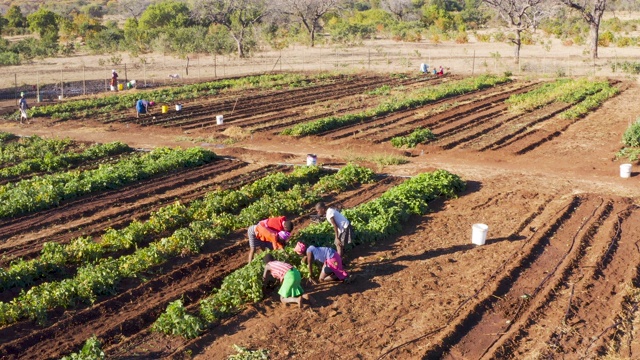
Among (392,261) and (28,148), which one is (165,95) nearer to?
(28,148)

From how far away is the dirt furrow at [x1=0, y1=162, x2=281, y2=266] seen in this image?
42.8 feet

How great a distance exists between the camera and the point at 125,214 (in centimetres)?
1505

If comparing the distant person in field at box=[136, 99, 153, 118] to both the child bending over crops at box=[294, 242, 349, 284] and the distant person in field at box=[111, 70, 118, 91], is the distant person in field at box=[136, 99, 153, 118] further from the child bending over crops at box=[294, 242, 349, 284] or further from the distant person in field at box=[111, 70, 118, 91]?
the child bending over crops at box=[294, 242, 349, 284]

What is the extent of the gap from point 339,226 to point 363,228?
1.55m

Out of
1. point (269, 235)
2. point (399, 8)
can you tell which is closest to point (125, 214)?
point (269, 235)

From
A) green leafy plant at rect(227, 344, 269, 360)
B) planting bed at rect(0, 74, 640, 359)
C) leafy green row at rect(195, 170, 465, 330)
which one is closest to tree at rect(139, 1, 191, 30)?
planting bed at rect(0, 74, 640, 359)

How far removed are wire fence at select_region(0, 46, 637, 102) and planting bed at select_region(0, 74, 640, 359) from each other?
52.0 ft

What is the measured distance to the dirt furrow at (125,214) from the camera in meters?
13.0

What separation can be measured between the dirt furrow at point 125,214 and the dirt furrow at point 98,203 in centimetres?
12

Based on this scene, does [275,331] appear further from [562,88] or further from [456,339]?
[562,88]

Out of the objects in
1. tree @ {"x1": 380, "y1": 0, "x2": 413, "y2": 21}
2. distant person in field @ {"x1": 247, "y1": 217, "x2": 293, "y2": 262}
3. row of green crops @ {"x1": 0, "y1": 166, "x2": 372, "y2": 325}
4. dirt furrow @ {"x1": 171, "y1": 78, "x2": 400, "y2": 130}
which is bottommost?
row of green crops @ {"x1": 0, "y1": 166, "x2": 372, "y2": 325}

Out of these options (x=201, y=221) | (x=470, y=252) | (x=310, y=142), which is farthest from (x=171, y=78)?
(x=470, y=252)

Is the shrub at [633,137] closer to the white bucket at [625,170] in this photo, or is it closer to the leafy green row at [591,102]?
the white bucket at [625,170]

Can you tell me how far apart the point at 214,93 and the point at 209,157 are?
1507 cm
